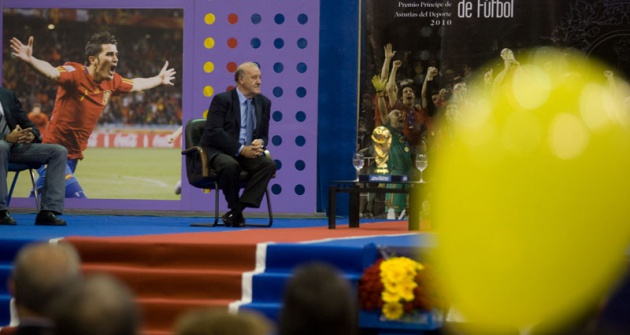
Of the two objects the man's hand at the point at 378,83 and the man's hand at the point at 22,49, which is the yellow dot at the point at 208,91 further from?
the man's hand at the point at 22,49

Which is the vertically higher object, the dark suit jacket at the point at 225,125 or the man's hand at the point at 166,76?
the man's hand at the point at 166,76

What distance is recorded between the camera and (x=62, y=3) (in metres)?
9.19

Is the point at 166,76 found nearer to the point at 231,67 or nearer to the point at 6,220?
the point at 231,67

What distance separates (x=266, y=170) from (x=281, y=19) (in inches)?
91.0

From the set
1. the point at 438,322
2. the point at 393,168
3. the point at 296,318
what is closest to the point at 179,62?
the point at 393,168

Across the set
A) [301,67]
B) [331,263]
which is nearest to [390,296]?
[331,263]

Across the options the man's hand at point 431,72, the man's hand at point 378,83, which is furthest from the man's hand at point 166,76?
the man's hand at point 431,72

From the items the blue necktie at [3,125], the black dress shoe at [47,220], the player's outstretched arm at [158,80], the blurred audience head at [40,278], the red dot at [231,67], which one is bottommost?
the black dress shoe at [47,220]

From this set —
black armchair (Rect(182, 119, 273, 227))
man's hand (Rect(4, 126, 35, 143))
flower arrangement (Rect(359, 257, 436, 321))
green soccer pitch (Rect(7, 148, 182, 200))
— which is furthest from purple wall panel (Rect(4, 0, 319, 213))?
flower arrangement (Rect(359, 257, 436, 321))

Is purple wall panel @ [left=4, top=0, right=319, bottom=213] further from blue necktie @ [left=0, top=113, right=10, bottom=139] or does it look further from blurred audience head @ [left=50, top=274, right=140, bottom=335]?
blurred audience head @ [left=50, top=274, right=140, bottom=335]

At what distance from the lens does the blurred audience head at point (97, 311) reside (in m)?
1.25

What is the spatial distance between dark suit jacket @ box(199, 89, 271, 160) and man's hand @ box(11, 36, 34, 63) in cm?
278

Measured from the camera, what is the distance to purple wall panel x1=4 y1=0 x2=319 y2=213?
8.98 meters

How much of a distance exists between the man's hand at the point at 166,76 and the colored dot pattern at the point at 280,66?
0.86 ft
